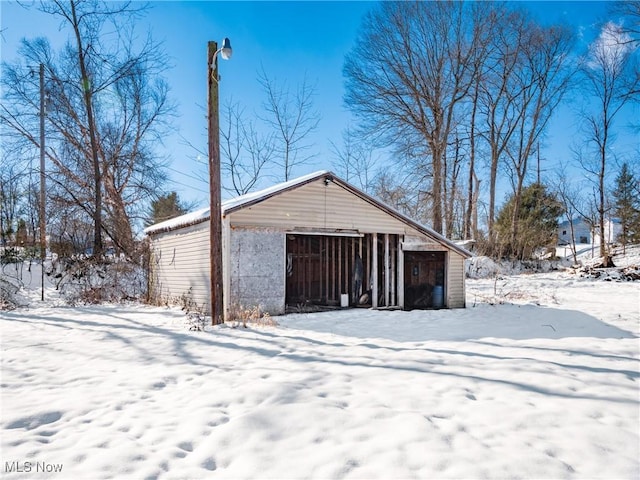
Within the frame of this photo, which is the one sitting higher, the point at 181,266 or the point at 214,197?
the point at 214,197

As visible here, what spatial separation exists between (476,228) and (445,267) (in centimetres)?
1438

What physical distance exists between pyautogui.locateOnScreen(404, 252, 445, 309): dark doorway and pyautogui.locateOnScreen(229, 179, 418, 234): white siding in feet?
3.87

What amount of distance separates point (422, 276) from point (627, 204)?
999 inches

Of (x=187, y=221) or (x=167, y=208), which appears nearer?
(x=187, y=221)

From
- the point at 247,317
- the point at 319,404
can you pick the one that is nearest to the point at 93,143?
the point at 247,317

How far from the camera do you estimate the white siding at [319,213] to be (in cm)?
936

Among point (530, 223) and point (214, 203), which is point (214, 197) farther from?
point (530, 223)

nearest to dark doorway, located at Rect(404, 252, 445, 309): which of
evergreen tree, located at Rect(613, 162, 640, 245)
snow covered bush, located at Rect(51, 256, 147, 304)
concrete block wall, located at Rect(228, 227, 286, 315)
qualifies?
concrete block wall, located at Rect(228, 227, 286, 315)

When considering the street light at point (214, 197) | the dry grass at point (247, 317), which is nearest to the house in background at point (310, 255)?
the dry grass at point (247, 317)

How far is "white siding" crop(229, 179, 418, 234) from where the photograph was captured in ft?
30.7

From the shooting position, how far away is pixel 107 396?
385 cm

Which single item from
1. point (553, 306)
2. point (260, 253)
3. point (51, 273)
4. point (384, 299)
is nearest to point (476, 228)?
point (553, 306)

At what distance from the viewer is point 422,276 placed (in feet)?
39.2

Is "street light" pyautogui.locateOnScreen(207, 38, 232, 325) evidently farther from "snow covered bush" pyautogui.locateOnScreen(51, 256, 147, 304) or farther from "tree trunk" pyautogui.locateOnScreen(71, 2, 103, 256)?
"tree trunk" pyautogui.locateOnScreen(71, 2, 103, 256)
